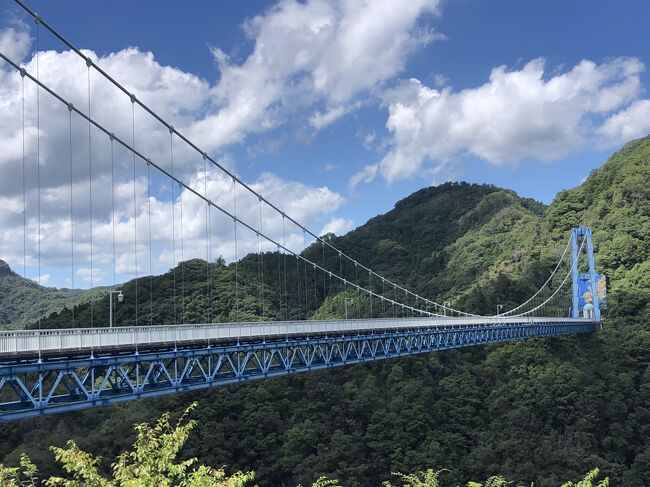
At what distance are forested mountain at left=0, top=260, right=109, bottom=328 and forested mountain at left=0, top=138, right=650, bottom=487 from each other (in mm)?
23645

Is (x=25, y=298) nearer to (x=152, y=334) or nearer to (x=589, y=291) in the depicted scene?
(x=589, y=291)

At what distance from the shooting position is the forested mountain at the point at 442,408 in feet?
140

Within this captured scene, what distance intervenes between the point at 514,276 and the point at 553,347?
2229 centimetres

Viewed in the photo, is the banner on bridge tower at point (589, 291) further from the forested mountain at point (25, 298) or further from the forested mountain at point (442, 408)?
the forested mountain at point (25, 298)

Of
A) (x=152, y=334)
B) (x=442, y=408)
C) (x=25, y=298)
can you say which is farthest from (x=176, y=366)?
(x=25, y=298)

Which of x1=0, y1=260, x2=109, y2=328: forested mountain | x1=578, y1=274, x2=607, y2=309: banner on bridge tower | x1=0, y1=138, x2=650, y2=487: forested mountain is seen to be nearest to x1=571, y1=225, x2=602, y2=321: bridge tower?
x1=578, y1=274, x2=607, y2=309: banner on bridge tower

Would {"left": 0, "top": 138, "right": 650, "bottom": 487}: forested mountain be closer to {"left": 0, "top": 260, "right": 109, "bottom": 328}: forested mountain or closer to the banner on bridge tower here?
the banner on bridge tower

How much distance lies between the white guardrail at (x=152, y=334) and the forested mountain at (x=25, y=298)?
56.9 m

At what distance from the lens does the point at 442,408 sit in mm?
49500

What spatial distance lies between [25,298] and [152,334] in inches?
3133

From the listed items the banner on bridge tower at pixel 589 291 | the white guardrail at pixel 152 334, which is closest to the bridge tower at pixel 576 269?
the banner on bridge tower at pixel 589 291

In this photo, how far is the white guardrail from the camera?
16.9m

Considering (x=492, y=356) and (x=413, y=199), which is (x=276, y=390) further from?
(x=413, y=199)

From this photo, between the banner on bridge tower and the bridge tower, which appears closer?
the banner on bridge tower
